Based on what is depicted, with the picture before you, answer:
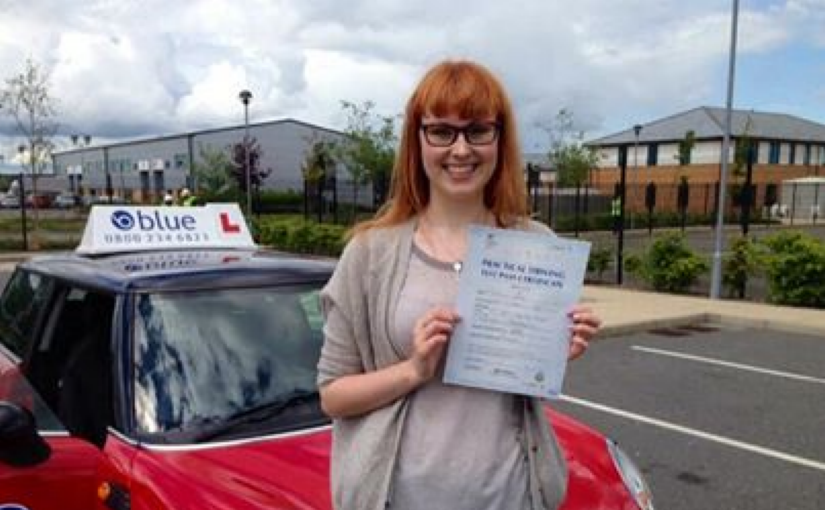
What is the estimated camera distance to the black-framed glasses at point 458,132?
178cm

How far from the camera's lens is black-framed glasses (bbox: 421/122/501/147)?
5.82ft

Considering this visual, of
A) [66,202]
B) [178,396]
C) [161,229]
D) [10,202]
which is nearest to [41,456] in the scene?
[178,396]

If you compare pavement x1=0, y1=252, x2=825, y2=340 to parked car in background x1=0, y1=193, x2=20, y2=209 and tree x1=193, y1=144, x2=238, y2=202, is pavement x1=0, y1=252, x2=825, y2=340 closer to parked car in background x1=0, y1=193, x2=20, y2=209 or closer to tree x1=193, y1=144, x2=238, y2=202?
tree x1=193, y1=144, x2=238, y2=202

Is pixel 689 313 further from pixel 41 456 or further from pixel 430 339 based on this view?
pixel 430 339

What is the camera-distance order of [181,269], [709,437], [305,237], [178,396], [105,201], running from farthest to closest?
[105,201] < [305,237] < [709,437] < [181,269] < [178,396]

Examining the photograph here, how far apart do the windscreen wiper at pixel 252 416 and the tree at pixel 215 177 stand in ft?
121

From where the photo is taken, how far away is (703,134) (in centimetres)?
6097

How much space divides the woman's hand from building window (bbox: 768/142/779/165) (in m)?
66.2

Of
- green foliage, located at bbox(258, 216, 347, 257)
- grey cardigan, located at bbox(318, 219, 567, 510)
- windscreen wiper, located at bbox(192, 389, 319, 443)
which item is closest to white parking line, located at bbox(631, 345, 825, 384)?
windscreen wiper, located at bbox(192, 389, 319, 443)

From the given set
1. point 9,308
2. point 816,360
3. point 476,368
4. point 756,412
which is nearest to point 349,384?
point 476,368

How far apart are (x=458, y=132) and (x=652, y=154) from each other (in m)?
65.6

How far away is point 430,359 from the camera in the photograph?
5.41ft

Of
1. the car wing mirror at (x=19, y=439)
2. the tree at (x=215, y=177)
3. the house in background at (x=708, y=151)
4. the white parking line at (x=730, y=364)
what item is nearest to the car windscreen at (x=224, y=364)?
the car wing mirror at (x=19, y=439)

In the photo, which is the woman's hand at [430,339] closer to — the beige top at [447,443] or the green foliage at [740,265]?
the beige top at [447,443]
